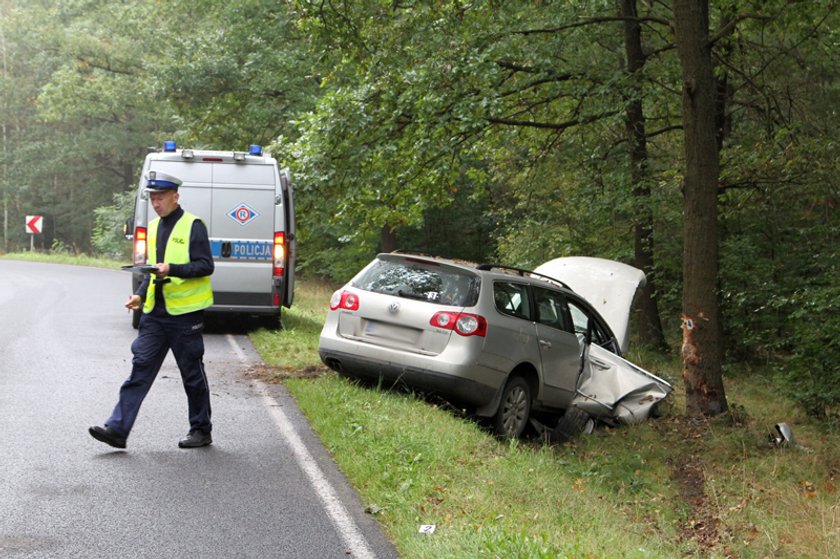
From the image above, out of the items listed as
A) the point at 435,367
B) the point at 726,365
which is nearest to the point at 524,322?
the point at 435,367

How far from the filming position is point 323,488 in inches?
247

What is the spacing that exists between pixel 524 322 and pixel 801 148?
17.3 ft

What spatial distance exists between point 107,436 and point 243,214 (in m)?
7.62

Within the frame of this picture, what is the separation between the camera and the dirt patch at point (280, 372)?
415 inches

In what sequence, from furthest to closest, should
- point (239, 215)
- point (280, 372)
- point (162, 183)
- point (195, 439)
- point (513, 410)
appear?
point (239, 215), point (280, 372), point (513, 410), point (195, 439), point (162, 183)

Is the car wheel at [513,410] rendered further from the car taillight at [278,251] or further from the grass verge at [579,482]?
the car taillight at [278,251]

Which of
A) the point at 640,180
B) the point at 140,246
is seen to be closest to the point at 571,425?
the point at 140,246

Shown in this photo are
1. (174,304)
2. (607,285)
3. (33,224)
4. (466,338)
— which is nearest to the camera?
(174,304)

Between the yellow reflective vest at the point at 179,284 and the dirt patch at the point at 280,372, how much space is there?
11.0 feet

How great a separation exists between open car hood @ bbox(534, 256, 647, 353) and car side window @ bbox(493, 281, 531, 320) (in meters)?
4.66

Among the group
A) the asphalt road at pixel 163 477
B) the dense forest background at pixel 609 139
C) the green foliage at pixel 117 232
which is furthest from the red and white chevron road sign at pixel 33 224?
the asphalt road at pixel 163 477

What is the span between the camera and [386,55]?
1338 cm

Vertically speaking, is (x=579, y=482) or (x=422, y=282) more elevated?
(x=422, y=282)

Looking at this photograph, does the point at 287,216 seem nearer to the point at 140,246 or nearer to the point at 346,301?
the point at 140,246
